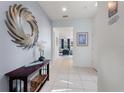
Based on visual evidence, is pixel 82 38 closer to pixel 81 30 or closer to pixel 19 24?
pixel 81 30

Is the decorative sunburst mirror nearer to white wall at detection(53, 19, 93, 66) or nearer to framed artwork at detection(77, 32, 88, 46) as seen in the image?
white wall at detection(53, 19, 93, 66)

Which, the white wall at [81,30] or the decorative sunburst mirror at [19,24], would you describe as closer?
the decorative sunburst mirror at [19,24]

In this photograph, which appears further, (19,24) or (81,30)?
(81,30)

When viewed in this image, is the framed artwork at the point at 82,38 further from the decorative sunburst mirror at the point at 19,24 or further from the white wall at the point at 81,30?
the decorative sunburst mirror at the point at 19,24

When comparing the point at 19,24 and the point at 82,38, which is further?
the point at 82,38

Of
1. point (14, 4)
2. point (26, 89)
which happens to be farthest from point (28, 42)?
point (26, 89)

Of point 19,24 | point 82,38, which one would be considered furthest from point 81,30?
point 19,24

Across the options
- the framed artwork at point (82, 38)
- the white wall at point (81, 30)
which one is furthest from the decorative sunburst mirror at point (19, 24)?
the framed artwork at point (82, 38)

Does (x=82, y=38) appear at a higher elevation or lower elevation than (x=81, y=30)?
lower

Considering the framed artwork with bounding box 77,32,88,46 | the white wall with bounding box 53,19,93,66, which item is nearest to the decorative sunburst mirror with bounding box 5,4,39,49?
the white wall with bounding box 53,19,93,66

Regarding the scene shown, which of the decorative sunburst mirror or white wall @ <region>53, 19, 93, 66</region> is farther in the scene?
white wall @ <region>53, 19, 93, 66</region>

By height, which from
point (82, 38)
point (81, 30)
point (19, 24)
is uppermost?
point (81, 30)

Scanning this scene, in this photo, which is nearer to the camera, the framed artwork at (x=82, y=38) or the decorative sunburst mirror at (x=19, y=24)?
the decorative sunburst mirror at (x=19, y=24)

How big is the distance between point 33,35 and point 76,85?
1.93 metres
